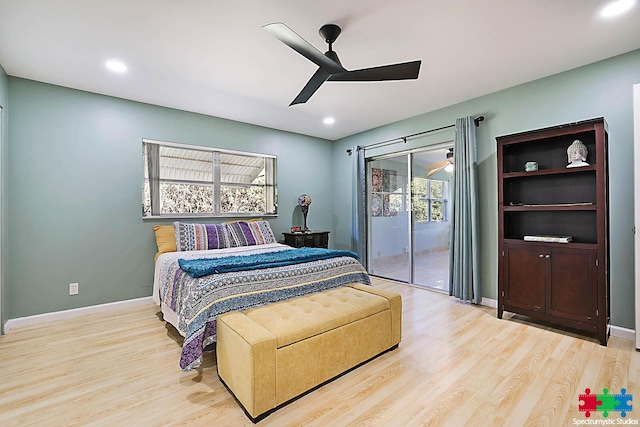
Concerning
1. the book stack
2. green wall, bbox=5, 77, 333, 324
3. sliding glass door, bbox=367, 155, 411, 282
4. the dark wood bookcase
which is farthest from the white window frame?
green wall, bbox=5, 77, 333, 324

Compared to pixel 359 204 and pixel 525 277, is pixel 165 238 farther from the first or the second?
pixel 525 277

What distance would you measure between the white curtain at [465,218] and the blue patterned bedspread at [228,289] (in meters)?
1.58

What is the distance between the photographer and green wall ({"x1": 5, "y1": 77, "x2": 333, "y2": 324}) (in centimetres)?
309

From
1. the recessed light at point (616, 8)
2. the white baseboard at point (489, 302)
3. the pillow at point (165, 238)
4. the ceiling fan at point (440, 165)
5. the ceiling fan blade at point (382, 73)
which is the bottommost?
the white baseboard at point (489, 302)

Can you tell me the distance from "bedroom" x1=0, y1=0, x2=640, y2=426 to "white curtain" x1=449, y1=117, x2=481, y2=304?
6.0 inches

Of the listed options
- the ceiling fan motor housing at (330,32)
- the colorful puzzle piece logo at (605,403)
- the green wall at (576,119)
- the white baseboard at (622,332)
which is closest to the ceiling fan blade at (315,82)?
the ceiling fan motor housing at (330,32)

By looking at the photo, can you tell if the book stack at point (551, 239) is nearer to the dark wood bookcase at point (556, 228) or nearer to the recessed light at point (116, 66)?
the dark wood bookcase at point (556, 228)

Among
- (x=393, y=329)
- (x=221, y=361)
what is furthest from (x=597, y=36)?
(x=221, y=361)

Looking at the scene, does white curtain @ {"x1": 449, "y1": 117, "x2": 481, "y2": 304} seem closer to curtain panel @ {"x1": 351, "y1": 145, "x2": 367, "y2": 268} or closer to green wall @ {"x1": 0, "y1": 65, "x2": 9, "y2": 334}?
curtain panel @ {"x1": 351, "y1": 145, "x2": 367, "y2": 268}

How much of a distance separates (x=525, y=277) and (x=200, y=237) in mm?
3743

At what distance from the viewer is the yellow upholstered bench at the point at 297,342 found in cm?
167

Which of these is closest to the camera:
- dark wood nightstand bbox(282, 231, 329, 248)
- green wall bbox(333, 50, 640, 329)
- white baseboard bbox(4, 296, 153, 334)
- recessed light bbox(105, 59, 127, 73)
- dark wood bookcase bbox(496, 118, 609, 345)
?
dark wood bookcase bbox(496, 118, 609, 345)

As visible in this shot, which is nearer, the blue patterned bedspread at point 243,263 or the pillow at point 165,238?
the blue patterned bedspread at point 243,263

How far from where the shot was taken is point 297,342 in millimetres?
1820
